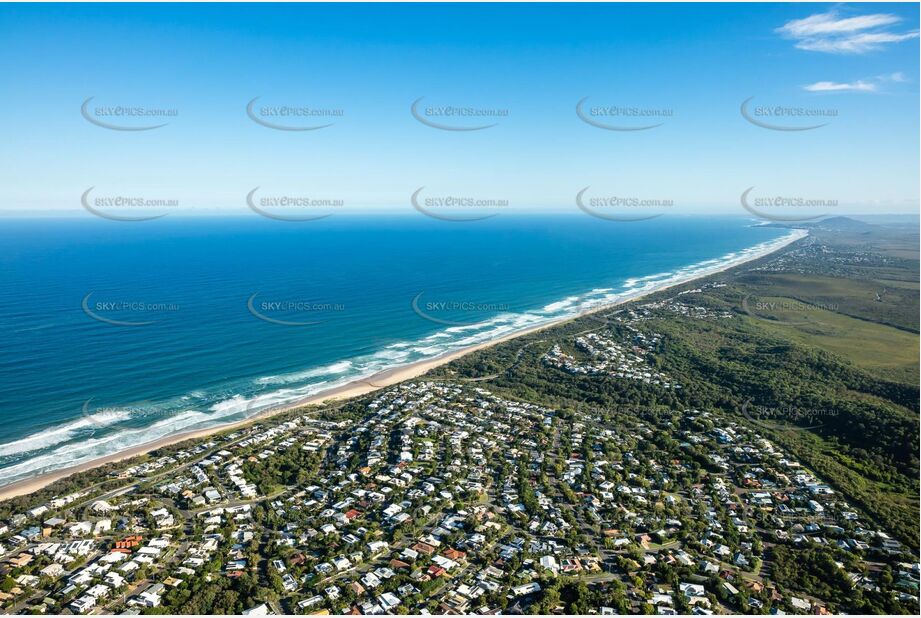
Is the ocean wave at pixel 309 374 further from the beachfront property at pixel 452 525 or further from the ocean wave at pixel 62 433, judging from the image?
the ocean wave at pixel 62 433

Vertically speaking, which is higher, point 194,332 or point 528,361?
point 194,332

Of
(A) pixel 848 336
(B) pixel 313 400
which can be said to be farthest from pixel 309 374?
(A) pixel 848 336

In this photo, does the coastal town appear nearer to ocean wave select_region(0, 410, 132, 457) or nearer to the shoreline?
the shoreline

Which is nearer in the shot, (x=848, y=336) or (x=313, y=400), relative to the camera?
(x=313, y=400)

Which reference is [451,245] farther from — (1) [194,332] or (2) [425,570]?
(2) [425,570]

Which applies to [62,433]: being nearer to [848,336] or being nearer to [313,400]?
[313,400]

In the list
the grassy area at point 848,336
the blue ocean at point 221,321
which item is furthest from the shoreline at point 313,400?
the grassy area at point 848,336

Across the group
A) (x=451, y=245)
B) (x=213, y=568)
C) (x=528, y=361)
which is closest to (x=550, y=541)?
(x=213, y=568)

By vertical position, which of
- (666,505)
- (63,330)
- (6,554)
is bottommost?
(666,505)
